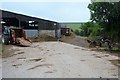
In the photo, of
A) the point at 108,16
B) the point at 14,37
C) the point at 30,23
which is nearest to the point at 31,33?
the point at 30,23

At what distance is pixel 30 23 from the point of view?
55469 millimetres

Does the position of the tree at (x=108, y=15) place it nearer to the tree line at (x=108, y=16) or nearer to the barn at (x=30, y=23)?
the tree line at (x=108, y=16)

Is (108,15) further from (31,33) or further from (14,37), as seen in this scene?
(31,33)

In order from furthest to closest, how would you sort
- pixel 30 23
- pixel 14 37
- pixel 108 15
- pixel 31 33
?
pixel 30 23 → pixel 31 33 → pixel 14 37 → pixel 108 15

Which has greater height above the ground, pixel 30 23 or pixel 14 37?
pixel 30 23

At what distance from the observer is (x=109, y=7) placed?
27562 mm

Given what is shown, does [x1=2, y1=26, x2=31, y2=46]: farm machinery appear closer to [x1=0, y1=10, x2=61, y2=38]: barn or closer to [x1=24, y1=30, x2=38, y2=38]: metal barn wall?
[x1=0, y1=10, x2=61, y2=38]: barn

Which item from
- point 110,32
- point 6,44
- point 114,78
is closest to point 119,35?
point 110,32

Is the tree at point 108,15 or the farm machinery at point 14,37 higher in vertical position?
the tree at point 108,15

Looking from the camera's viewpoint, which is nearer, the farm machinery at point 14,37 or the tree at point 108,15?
the tree at point 108,15

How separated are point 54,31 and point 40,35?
5106 mm

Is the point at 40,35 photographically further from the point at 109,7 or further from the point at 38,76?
the point at 38,76

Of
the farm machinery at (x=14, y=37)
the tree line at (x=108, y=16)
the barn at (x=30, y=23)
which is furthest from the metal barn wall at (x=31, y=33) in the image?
the tree line at (x=108, y=16)

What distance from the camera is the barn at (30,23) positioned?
1934 inches
